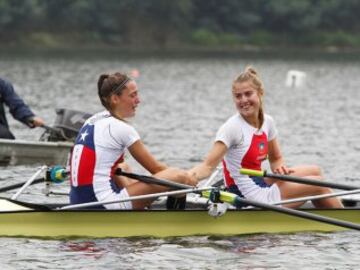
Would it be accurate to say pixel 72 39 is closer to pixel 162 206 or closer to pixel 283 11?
pixel 283 11

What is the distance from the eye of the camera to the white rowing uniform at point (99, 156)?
12.9m

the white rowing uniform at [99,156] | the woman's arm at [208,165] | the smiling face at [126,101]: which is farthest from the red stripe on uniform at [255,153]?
the smiling face at [126,101]

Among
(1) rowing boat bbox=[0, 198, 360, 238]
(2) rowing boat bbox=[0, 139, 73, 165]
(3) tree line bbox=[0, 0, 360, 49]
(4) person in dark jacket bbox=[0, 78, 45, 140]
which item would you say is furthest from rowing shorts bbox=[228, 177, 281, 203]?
(3) tree line bbox=[0, 0, 360, 49]

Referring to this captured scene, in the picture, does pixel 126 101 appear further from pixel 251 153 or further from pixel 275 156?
pixel 275 156

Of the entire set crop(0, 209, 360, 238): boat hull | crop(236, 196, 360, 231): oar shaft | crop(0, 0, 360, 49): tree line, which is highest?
crop(0, 0, 360, 49): tree line

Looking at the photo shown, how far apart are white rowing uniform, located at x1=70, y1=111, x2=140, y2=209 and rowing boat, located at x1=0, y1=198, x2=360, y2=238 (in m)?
0.24

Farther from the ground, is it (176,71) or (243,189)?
(176,71)

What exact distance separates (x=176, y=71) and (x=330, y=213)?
59.8m

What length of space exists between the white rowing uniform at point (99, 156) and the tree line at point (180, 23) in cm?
9255

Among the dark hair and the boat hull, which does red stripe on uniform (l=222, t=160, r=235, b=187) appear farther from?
the dark hair

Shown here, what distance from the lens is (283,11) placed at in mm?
122625

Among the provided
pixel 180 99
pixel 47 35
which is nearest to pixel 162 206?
pixel 180 99

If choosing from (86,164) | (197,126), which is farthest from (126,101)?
(197,126)

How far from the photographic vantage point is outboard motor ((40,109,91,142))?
21672mm
